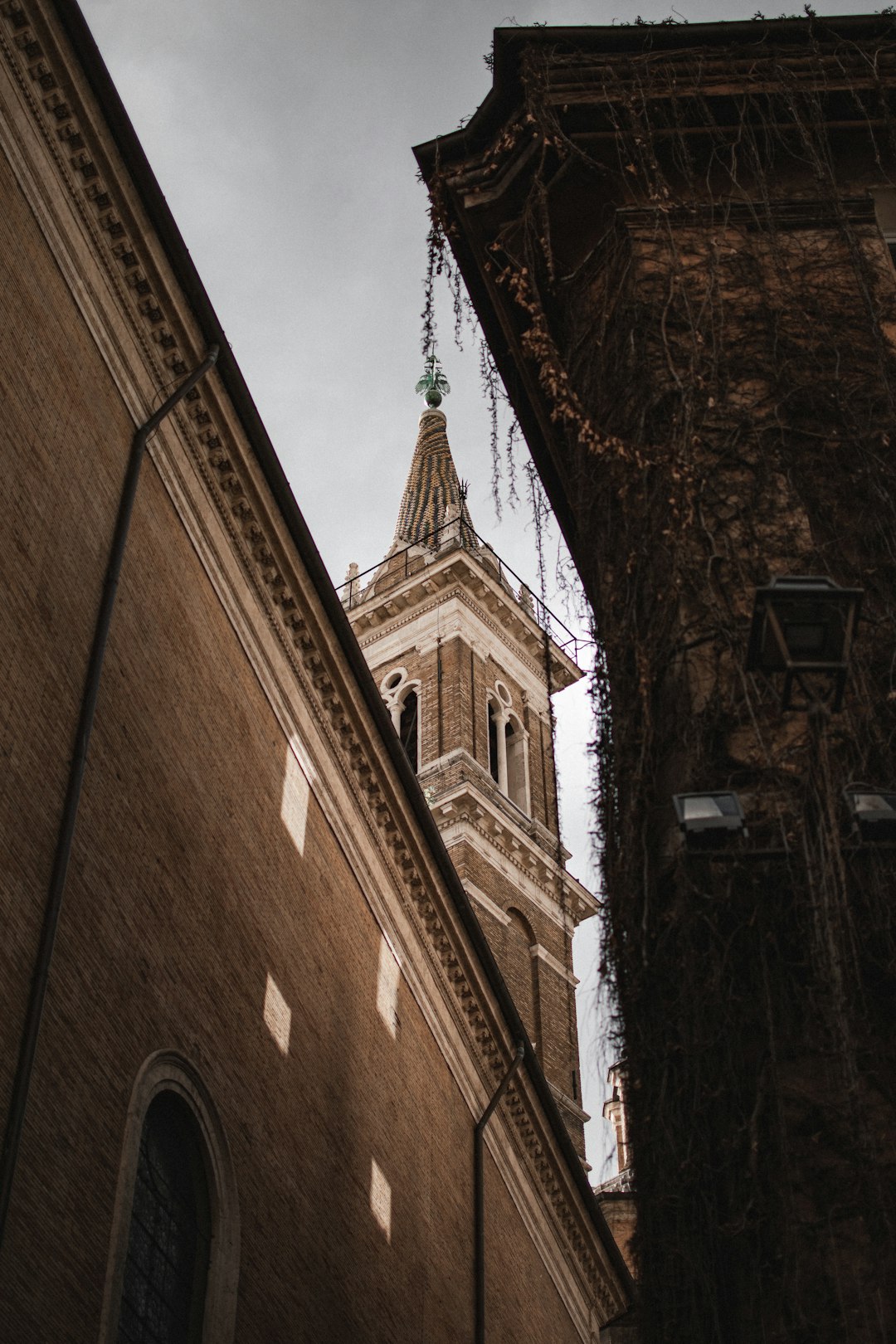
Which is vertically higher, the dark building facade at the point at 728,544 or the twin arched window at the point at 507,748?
the twin arched window at the point at 507,748

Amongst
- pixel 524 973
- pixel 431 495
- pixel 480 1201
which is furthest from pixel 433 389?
pixel 480 1201

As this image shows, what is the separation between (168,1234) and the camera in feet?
34.1

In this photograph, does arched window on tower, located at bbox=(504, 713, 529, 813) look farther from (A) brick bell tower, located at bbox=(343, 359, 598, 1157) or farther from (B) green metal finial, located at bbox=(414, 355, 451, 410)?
(B) green metal finial, located at bbox=(414, 355, 451, 410)

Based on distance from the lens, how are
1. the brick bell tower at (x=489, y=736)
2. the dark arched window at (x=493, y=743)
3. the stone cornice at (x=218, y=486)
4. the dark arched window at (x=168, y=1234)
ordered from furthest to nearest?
the dark arched window at (x=493, y=743) < the brick bell tower at (x=489, y=736) < the stone cornice at (x=218, y=486) < the dark arched window at (x=168, y=1234)

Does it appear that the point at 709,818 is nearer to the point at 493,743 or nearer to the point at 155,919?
the point at 155,919

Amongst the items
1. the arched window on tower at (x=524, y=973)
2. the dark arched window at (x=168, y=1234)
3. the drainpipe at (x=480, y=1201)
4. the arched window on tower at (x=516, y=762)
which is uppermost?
the arched window on tower at (x=516, y=762)

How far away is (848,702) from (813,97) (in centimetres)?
535

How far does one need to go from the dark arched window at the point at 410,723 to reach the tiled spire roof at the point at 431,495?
4630mm

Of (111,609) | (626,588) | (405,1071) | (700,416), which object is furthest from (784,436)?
(405,1071)

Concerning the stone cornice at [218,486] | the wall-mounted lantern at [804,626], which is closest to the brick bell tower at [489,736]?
the stone cornice at [218,486]

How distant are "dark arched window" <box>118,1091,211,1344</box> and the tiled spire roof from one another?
33.4m

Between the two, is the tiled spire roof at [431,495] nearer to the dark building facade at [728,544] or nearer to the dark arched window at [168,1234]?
the dark building facade at [728,544]

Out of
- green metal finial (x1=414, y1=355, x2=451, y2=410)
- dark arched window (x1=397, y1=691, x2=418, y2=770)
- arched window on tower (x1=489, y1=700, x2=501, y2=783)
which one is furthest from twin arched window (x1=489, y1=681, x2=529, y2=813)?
green metal finial (x1=414, y1=355, x2=451, y2=410)

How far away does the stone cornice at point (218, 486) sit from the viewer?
1100 cm
